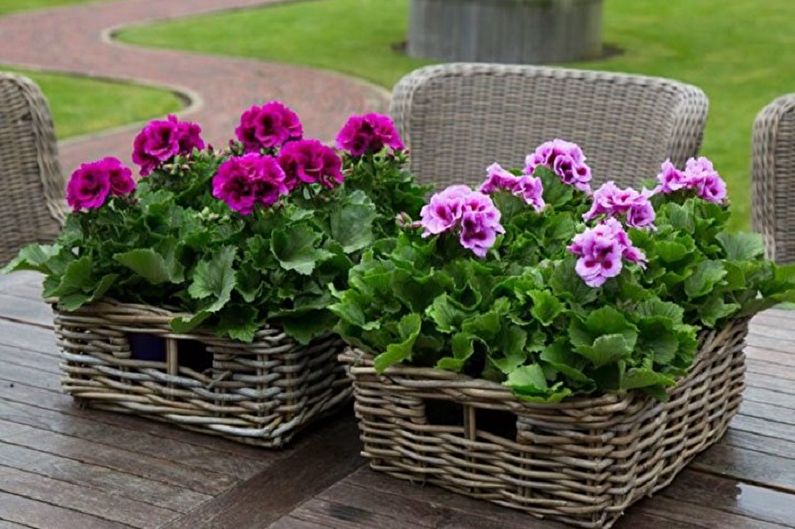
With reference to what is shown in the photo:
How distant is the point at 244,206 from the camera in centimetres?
187

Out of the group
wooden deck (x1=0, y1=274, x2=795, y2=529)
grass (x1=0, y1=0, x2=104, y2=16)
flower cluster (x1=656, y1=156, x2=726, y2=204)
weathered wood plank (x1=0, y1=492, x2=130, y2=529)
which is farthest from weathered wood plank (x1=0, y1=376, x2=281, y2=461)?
grass (x1=0, y1=0, x2=104, y2=16)

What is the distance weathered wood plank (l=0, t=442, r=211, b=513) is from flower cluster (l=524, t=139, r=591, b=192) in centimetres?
71

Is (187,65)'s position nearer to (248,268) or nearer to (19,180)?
(19,180)

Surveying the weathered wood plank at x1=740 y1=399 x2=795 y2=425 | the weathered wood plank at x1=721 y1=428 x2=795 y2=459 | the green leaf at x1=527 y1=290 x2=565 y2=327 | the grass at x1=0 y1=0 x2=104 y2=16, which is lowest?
the grass at x1=0 y1=0 x2=104 y2=16

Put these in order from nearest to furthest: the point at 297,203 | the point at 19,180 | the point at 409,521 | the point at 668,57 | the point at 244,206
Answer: the point at 409,521, the point at 244,206, the point at 297,203, the point at 19,180, the point at 668,57

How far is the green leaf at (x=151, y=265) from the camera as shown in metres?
1.89

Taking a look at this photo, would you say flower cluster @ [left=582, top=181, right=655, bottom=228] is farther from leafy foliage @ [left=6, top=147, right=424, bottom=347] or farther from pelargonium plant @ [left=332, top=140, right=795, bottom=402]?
leafy foliage @ [left=6, top=147, right=424, bottom=347]

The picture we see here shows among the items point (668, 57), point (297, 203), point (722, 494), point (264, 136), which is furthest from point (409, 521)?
point (668, 57)

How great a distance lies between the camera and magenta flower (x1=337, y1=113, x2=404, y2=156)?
215cm

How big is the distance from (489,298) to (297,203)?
0.41m

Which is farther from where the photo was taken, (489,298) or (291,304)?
(291,304)

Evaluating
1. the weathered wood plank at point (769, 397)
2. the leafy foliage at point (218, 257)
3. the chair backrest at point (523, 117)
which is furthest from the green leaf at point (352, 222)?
the chair backrest at point (523, 117)

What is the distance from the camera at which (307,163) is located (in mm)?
1949

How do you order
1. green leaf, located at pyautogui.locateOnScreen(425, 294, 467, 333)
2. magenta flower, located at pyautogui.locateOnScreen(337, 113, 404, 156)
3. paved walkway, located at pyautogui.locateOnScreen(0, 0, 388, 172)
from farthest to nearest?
paved walkway, located at pyautogui.locateOnScreen(0, 0, 388, 172), magenta flower, located at pyautogui.locateOnScreen(337, 113, 404, 156), green leaf, located at pyautogui.locateOnScreen(425, 294, 467, 333)
